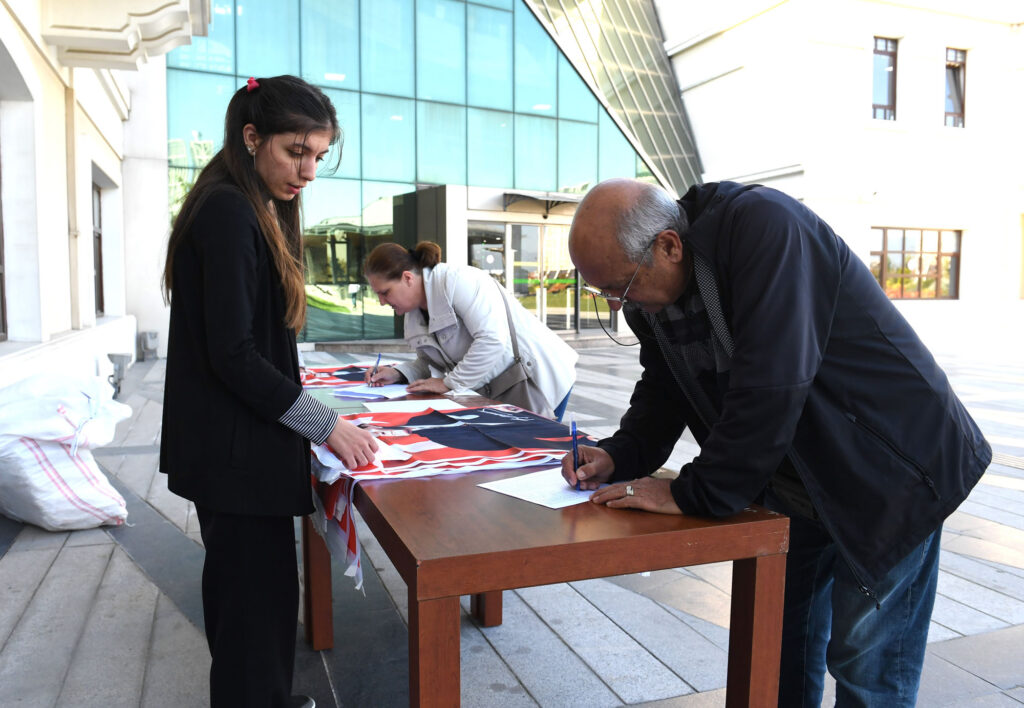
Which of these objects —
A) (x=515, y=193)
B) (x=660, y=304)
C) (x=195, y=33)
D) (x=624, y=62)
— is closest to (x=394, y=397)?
(x=660, y=304)

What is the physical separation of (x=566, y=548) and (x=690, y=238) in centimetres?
59

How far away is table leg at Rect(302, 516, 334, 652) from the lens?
7.84ft

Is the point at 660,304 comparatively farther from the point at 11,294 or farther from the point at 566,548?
the point at 11,294

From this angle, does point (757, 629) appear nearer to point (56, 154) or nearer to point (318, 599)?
point (318, 599)

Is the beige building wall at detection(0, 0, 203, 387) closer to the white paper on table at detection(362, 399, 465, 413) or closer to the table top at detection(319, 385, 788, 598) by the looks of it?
the white paper on table at detection(362, 399, 465, 413)

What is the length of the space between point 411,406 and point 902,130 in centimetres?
1934

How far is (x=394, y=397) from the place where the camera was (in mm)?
2986

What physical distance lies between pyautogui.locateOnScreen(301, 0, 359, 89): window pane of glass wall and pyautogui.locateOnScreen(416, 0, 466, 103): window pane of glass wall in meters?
1.30

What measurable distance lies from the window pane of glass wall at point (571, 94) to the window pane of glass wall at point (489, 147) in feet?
4.28

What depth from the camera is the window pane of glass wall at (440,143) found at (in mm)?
15078

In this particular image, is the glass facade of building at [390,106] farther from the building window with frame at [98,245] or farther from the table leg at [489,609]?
the table leg at [489,609]

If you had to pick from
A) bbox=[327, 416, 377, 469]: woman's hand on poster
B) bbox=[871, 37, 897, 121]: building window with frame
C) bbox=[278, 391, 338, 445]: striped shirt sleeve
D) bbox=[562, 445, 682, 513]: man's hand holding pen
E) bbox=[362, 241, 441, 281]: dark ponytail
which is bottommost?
bbox=[562, 445, 682, 513]: man's hand holding pen

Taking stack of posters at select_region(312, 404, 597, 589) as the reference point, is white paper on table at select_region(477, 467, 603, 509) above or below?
above

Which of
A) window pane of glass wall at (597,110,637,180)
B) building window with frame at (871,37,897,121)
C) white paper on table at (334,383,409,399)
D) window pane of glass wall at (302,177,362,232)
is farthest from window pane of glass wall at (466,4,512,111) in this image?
white paper on table at (334,383,409,399)
